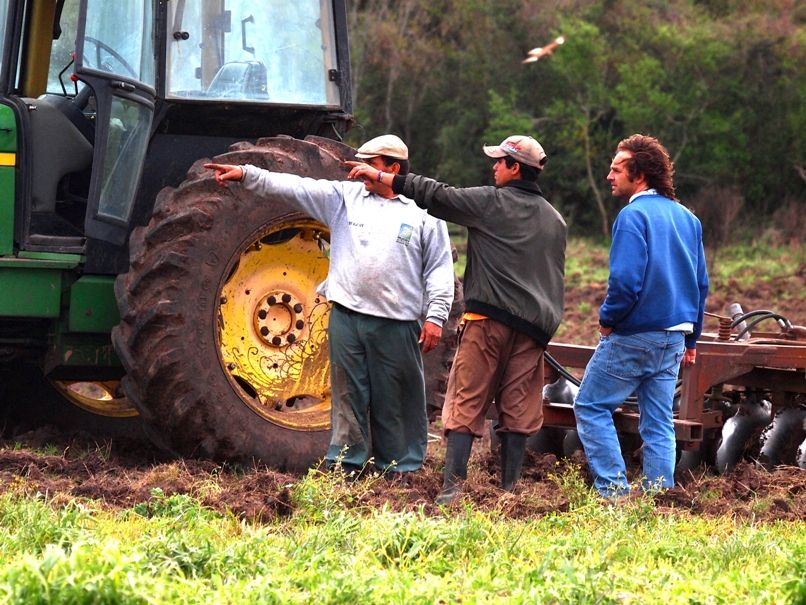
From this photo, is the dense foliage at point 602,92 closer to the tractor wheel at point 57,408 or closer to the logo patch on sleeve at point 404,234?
the tractor wheel at point 57,408

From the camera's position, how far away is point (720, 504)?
6637 mm

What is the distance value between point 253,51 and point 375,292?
1726mm

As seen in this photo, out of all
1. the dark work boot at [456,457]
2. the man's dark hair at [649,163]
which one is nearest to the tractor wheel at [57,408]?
the dark work boot at [456,457]

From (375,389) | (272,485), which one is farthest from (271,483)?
(375,389)

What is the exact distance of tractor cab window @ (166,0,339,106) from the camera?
24.3 feet

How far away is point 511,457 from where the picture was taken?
269 inches

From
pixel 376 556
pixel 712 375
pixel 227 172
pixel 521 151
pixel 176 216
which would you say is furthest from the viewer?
pixel 712 375

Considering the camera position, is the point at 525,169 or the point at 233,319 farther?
the point at 233,319

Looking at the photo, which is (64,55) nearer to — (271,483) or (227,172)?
(227,172)

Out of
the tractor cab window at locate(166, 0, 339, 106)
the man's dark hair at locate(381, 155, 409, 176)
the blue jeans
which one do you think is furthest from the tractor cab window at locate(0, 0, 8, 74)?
the blue jeans

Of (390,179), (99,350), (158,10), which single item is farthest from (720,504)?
(158,10)

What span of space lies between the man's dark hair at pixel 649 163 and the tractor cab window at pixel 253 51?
6.03ft

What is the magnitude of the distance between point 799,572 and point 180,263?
341 centimetres

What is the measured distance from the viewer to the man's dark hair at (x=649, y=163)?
6820 mm
